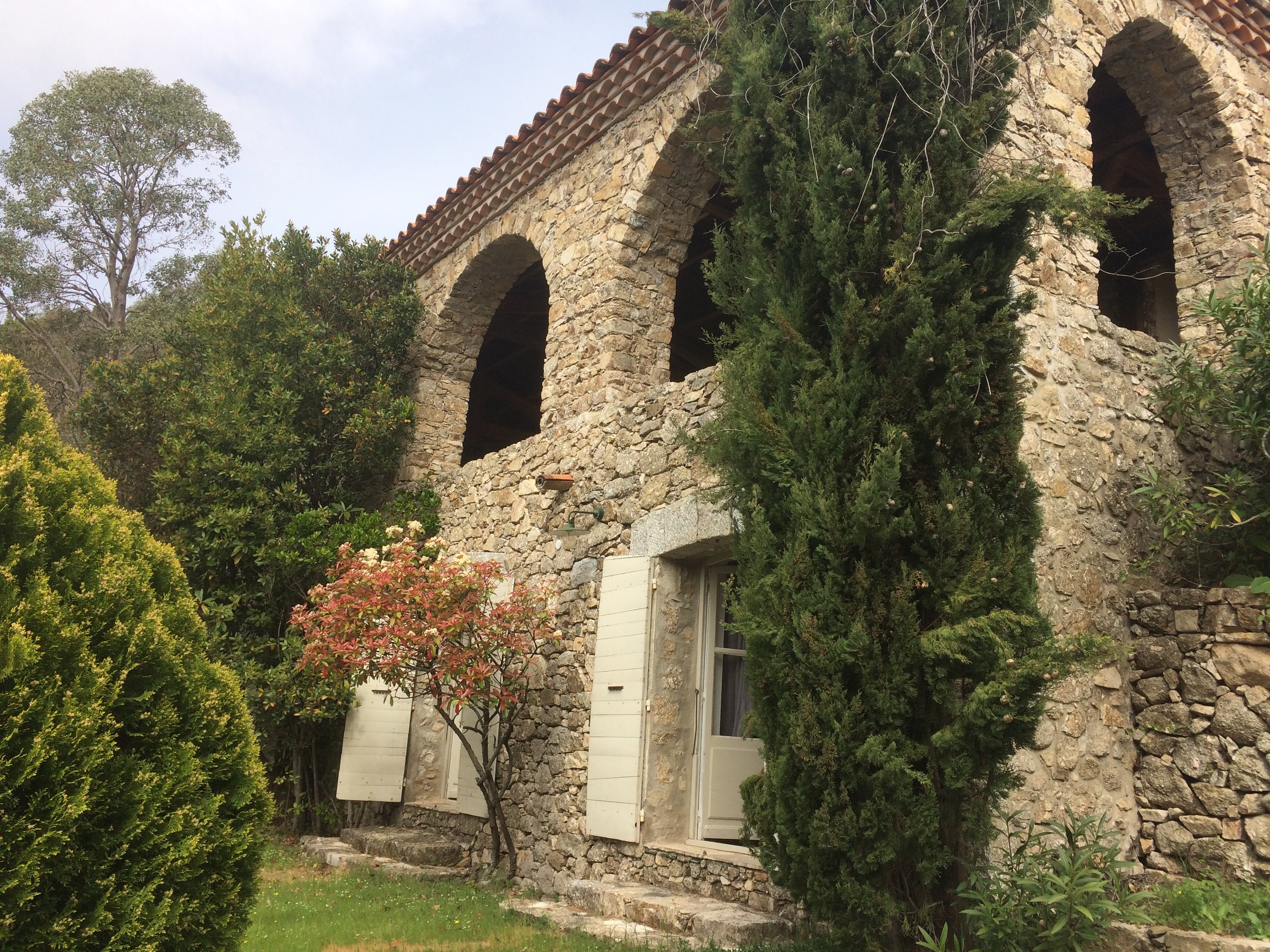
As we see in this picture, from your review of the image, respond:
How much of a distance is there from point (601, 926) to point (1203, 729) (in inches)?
123

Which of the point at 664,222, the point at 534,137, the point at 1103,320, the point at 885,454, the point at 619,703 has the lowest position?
the point at 619,703

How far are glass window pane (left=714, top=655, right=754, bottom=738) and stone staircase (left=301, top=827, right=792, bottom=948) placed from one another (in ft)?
3.52

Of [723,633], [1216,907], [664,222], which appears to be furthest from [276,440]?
[1216,907]

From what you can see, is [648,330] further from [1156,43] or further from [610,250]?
[1156,43]

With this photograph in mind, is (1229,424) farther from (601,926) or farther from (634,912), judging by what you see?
(601,926)

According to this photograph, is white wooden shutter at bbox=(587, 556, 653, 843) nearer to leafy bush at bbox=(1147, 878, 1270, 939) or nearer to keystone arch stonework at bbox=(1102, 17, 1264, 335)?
leafy bush at bbox=(1147, 878, 1270, 939)

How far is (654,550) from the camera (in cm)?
623

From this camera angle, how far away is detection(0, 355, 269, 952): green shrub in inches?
95.9

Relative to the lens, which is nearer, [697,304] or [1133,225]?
[1133,225]

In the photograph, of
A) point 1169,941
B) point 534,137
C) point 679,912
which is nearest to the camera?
point 1169,941

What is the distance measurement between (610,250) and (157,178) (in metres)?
12.2

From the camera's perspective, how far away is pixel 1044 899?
366 centimetres

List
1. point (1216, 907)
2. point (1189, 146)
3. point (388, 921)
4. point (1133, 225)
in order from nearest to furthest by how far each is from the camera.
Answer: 1. point (1216, 907)
2. point (388, 921)
3. point (1189, 146)
4. point (1133, 225)

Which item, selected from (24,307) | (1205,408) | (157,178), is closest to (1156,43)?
(1205,408)
